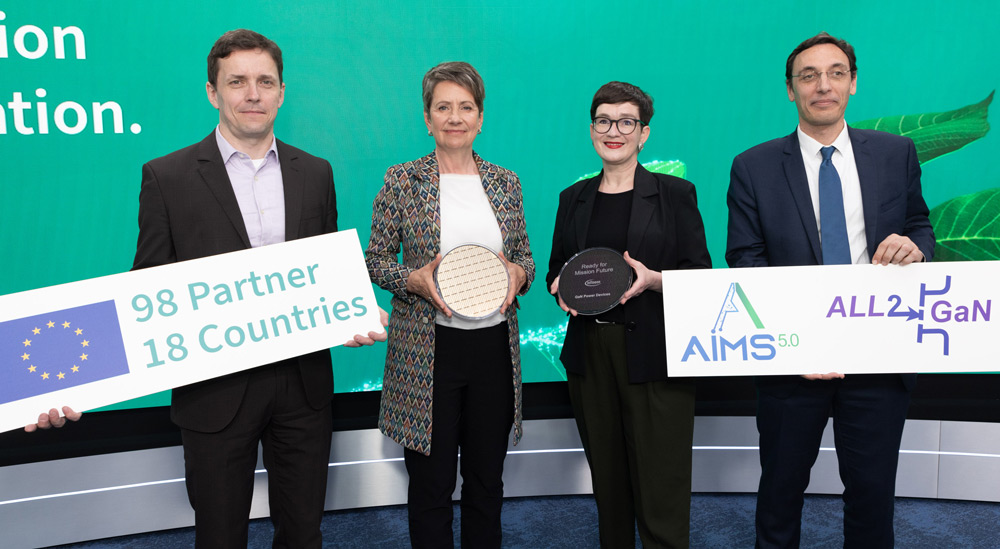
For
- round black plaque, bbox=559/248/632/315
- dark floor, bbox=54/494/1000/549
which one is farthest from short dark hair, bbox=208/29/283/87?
dark floor, bbox=54/494/1000/549

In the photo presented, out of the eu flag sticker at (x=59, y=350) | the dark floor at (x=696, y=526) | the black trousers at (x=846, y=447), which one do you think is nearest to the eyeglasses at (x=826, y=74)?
the black trousers at (x=846, y=447)

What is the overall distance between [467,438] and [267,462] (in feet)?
2.21

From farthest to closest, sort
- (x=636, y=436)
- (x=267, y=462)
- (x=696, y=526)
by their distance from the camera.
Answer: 1. (x=696, y=526)
2. (x=636, y=436)
3. (x=267, y=462)

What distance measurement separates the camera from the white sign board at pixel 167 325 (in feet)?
5.69

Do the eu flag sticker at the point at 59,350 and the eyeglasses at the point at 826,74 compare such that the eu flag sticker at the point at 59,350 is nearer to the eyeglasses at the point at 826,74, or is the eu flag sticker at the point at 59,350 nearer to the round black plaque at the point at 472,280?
the round black plaque at the point at 472,280

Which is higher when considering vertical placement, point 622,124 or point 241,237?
point 622,124

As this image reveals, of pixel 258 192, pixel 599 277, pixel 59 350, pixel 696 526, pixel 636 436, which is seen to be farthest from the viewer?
pixel 696 526

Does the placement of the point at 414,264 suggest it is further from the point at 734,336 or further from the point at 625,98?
the point at 734,336

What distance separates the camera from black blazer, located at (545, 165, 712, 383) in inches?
86.1

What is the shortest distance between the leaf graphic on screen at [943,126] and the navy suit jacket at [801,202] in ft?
5.16

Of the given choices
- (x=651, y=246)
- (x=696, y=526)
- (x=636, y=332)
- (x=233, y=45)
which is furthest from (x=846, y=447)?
(x=233, y=45)

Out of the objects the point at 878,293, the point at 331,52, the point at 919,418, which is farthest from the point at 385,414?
the point at 919,418

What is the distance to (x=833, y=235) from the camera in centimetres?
207

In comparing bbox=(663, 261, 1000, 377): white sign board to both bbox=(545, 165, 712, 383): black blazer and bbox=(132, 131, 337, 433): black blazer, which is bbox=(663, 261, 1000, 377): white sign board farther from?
bbox=(132, 131, 337, 433): black blazer
